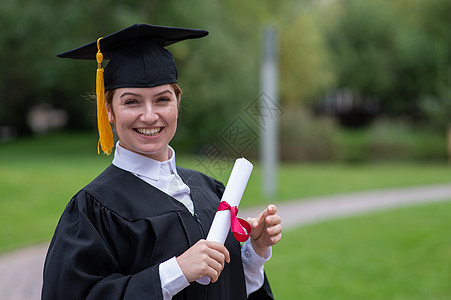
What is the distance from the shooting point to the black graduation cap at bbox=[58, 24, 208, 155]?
1.90 m

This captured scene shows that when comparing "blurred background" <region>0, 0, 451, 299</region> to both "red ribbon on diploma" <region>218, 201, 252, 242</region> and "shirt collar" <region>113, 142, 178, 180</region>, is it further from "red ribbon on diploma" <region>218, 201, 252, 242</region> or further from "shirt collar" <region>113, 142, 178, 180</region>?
"red ribbon on diploma" <region>218, 201, 252, 242</region>

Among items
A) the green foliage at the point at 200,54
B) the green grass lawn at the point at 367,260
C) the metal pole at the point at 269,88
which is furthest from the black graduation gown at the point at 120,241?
the green foliage at the point at 200,54

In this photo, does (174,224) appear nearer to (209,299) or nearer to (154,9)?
(209,299)

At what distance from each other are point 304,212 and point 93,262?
315 inches

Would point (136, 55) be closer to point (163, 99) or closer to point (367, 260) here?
point (163, 99)

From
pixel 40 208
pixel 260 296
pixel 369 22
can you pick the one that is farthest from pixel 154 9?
pixel 369 22

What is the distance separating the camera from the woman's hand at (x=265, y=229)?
2.02m

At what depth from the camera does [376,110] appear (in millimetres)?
46031

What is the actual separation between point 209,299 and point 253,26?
24.2m

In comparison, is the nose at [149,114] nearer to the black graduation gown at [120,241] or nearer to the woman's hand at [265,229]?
the black graduation gown at [120,241]

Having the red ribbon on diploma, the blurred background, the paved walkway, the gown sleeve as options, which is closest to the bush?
the blurred background

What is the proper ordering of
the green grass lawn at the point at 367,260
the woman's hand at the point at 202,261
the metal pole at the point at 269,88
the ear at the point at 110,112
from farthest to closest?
the metal pole at the point at 269,88, the green grass lawn at the point at 367,260, the ear at the point at 110,112, the woman's hand at the point at 202,261

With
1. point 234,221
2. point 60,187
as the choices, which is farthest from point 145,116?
point 60,187

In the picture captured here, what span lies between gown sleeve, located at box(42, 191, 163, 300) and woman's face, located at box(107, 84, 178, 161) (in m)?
0.26
